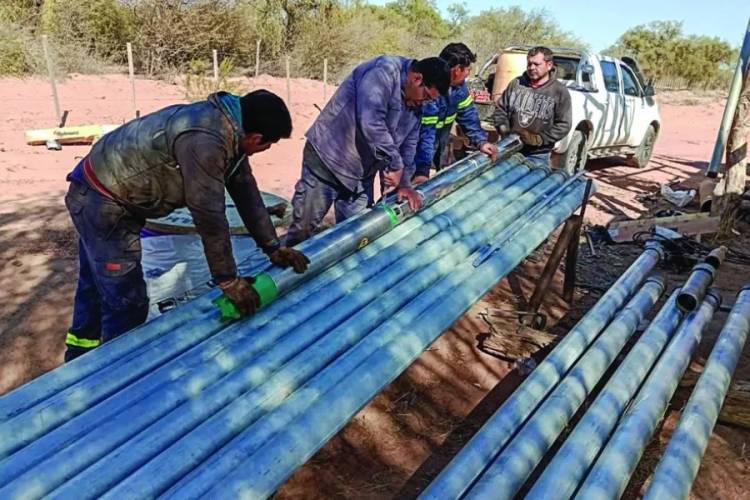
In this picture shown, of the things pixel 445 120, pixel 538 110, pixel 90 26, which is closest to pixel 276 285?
pixel 445 120

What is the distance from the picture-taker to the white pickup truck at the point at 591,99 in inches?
332

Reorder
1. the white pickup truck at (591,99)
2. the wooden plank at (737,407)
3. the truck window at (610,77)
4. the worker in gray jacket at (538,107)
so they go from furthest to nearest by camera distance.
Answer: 1. the truck window at (610,77)
2. the white pickup truck at (591,99)
3. the worker in gray jacket at (538,107)
4. the wooden plank at (737,407)

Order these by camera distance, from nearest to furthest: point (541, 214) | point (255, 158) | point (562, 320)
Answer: point (541, 214) → point (562, 320) → point (255, 158)

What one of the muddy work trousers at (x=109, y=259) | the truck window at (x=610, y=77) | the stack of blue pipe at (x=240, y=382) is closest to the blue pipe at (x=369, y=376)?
the stack of blue pipe at (x=240, y=382)

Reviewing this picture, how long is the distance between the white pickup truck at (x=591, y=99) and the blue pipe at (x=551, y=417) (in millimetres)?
5233

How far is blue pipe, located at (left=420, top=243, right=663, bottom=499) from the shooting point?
185cm

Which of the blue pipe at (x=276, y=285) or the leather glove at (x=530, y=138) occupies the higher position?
the leather glove at (x=530, y=138)

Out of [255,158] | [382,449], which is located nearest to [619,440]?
[382,449]

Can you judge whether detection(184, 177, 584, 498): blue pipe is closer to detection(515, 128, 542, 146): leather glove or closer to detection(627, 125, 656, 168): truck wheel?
detection(515, 128, 542, 146): leather glove

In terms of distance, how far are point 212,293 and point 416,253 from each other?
98 cm


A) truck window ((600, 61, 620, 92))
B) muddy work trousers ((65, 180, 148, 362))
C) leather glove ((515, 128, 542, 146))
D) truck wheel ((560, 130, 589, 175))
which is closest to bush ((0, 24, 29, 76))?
truck wheel ((560, 130, 589, 175))

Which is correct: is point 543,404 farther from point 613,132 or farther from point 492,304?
point 613,132

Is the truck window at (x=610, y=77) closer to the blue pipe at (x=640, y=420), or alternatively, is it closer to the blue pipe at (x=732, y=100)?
the blue pipe at (x=732, y=100)

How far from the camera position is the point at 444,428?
329 centimetres
